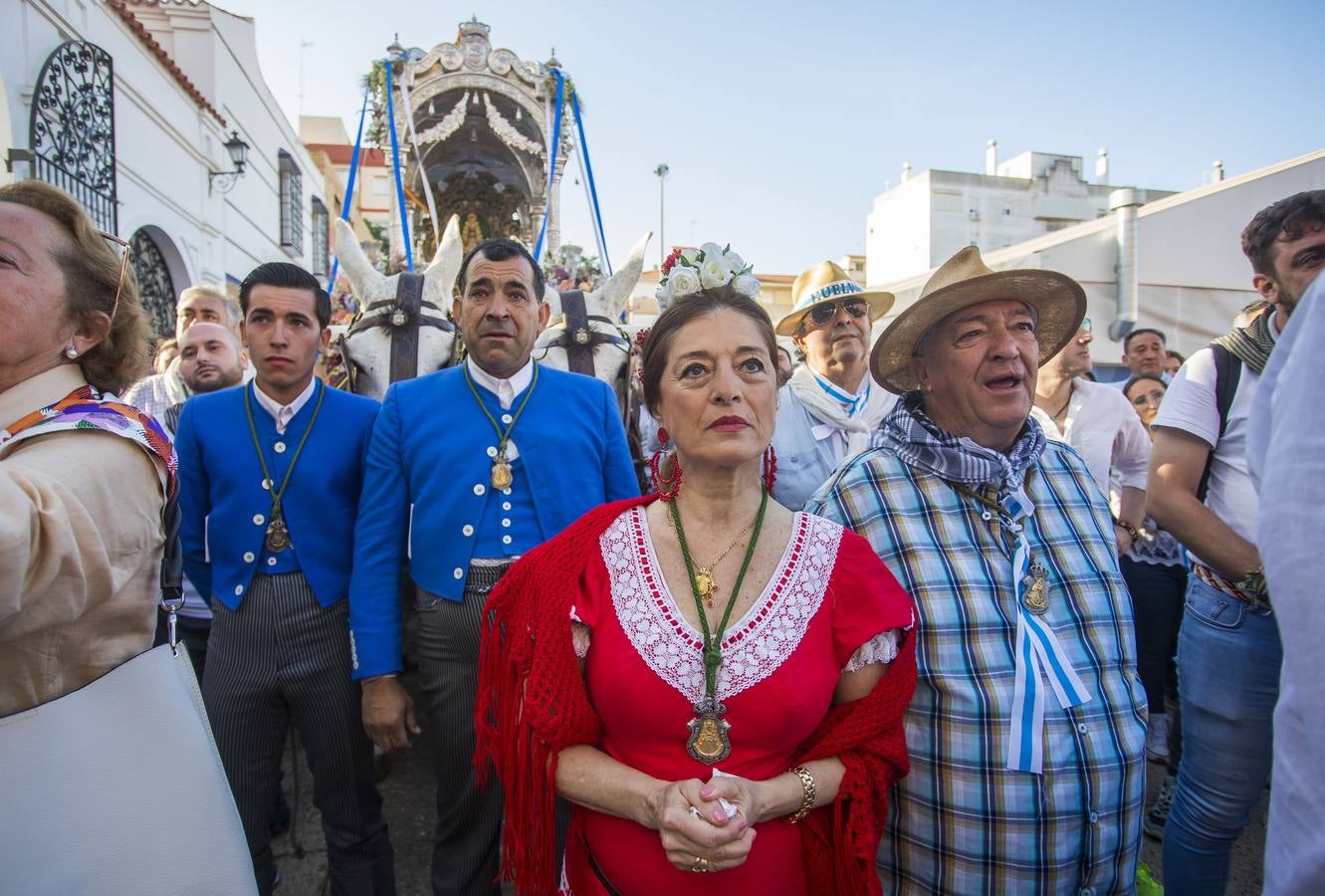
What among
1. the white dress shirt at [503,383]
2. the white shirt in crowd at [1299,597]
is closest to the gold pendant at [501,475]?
the white dress shirt at [503,383]

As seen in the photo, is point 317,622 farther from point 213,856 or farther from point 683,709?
point 683,709

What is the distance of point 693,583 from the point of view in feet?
5.07

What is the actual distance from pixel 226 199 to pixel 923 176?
24.2 m

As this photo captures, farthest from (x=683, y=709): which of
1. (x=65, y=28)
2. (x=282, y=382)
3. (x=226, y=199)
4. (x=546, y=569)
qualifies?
(x=226, y=199)

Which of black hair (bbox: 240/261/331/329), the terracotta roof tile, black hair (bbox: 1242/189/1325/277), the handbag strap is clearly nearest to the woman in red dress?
the handbag strap

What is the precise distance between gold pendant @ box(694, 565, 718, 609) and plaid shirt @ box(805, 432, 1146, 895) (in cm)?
52

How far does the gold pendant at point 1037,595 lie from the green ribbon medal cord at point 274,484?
221cm

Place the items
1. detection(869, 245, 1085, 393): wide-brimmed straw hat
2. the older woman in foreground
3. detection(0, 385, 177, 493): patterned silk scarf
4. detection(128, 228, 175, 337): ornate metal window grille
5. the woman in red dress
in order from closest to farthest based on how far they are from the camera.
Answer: the older woman in foreground → detection(0, 385, 177, 493): patterned silk scarf → the woman in red dress → detection(869, 245, 1085, 393): wide-brimmed straw hat → detection(128, 228, 175, 337): ornate metal window grille

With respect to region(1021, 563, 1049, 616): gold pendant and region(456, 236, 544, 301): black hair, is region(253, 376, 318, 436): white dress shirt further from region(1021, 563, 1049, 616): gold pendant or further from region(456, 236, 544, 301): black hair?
region(1021, 563, 1049, 616): gold pendant

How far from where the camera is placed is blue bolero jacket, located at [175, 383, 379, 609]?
7.59 feet

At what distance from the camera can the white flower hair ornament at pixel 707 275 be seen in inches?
69.6

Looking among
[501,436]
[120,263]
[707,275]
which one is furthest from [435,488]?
[707,275]

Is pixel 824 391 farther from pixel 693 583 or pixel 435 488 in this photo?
pixel 693 583

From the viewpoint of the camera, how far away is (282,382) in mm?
2443
